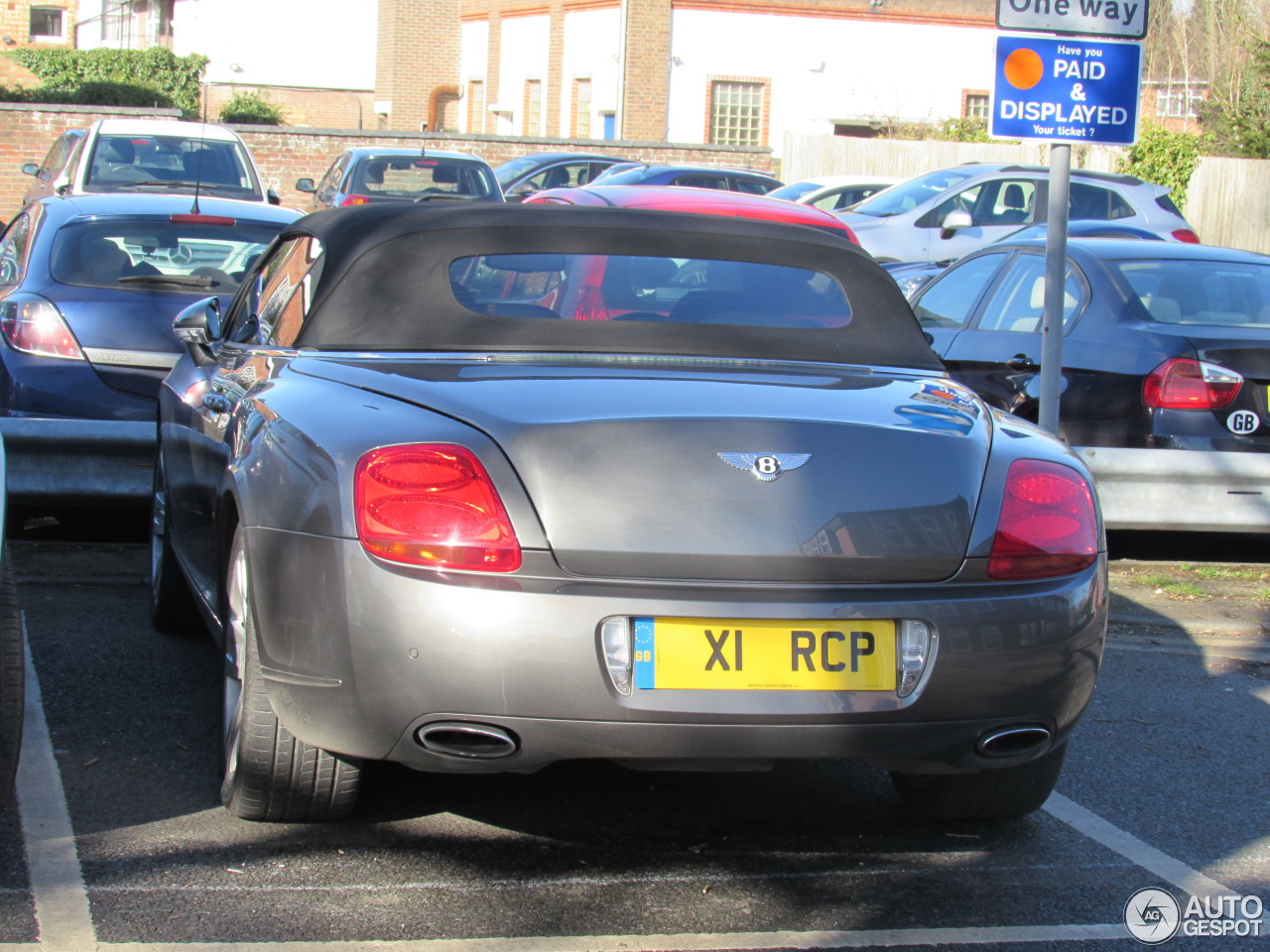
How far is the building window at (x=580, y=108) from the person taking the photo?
43.8 meters

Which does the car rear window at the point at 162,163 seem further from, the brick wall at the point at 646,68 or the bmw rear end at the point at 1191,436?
the brick wall at the point at 646,68

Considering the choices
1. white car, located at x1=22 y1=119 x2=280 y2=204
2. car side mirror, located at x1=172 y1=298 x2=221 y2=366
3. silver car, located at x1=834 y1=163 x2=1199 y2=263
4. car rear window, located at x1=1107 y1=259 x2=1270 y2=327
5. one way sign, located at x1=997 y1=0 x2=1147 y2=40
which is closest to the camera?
car side mirror, located at x1=172 y1=298 x2=221 y2=366

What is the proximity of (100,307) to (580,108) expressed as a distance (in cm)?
3814

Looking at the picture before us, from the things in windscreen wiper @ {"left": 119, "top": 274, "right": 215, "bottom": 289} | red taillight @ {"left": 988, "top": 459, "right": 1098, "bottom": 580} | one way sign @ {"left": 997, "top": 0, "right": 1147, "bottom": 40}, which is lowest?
red taillight @ {"left": 988, "top": 459, "right": 1098, "bottom": 580}

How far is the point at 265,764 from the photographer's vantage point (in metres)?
3.48

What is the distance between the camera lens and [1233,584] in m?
7.00

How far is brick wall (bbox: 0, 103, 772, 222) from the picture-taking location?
29984 mm

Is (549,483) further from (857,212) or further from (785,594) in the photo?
(857,212)

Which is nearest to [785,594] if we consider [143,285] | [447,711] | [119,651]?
[447,711]

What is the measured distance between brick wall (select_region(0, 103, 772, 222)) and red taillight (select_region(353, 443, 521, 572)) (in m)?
25.8

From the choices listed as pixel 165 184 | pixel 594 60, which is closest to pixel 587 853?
pixel 165 184

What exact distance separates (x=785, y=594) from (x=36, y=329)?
16.9 ft

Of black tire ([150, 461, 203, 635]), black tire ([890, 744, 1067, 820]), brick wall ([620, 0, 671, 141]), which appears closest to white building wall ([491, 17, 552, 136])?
brick wall ([620, 0, 671, 141])

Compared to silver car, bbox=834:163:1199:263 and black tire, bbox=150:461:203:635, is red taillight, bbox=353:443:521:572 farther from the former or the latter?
silver car, bbox=834:163:1199:263
